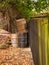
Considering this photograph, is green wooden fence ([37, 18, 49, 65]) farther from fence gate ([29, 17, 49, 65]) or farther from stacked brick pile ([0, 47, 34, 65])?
stacked brick pile ([0, 47, 34, 65])

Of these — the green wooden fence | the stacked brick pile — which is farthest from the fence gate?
the stacked brick pile

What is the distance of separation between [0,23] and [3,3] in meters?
4.81

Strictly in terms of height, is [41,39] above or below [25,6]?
below

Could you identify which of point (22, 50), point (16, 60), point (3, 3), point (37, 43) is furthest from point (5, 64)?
point (37, 43)

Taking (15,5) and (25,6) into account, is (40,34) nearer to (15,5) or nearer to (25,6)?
(25,6)

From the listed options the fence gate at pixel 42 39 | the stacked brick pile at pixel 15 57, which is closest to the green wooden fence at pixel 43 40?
the fence gate at pixel 42 39

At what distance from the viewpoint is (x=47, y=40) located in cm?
175

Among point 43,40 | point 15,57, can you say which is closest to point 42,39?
point 43,40

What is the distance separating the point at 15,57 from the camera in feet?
17.8

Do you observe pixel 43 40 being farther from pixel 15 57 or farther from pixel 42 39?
pixel 15 57

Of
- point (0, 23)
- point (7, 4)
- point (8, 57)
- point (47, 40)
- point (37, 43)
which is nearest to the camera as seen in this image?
point (47, 40)

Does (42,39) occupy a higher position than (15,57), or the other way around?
(42,39)

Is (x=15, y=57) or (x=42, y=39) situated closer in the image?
(x=42, y=39)

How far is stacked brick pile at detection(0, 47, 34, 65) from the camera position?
4.98 meters
